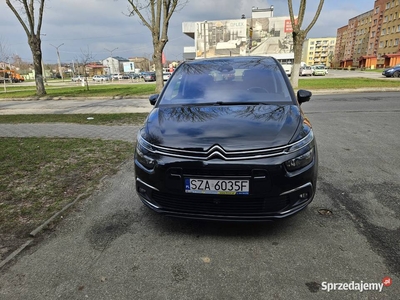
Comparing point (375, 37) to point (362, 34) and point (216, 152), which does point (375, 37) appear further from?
point (216, 152)

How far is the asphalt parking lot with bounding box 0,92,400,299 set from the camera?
6.56 ft

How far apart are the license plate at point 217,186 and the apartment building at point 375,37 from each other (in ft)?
230

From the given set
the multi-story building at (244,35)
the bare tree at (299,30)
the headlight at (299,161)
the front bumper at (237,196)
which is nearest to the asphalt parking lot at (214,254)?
the front bumper at (237,196)

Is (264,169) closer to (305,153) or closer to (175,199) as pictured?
(305,153)

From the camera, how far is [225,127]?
2.53 m

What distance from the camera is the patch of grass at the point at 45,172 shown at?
10.2 feet

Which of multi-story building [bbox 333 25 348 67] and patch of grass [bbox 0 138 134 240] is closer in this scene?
patch of grass [bbox 0 138 134 240]

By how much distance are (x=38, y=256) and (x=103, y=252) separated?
0.56 metres

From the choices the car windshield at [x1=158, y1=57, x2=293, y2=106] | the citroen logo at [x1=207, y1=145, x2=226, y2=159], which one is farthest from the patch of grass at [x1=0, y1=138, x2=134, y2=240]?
the citroen logo at [x1=207, y1=145, x2=226, y2=159]

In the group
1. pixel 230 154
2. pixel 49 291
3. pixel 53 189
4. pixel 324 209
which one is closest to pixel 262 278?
pixel 230 154

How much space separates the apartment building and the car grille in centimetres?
6997

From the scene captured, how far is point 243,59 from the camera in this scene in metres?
4.10

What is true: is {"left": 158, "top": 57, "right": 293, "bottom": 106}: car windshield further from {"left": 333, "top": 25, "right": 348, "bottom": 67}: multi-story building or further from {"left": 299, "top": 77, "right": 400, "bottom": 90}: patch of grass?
{"left": 333, "top": 25, "right": 348, "bottom": 67}: multi-story building

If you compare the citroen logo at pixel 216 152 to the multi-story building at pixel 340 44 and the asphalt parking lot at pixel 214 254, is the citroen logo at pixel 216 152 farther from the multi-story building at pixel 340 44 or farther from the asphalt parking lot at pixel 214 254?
the multi-story building at pixel 340 44
